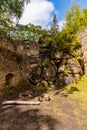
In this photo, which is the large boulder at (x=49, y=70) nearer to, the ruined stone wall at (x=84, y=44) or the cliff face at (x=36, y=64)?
the cliff face at (x=36, y=64)

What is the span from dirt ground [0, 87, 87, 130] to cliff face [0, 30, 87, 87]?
3.22 metres

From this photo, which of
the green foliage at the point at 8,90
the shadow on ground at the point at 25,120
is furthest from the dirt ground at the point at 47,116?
the green foliage at the point at 8,90

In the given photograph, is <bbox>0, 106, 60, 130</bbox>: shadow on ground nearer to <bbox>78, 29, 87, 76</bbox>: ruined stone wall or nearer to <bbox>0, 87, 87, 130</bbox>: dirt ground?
<bbox>0, 87, 87, 130</bbox>: dirt ground

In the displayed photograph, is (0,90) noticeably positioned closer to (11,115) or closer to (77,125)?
(11,115)

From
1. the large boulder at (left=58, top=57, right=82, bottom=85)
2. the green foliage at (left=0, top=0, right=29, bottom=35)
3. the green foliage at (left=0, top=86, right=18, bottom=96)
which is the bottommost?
the green foliage at (left=0, top=86, right=18, bottom=96)

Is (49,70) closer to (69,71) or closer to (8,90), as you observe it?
(69,71)

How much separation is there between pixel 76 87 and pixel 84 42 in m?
3.76

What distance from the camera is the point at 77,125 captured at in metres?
6.30

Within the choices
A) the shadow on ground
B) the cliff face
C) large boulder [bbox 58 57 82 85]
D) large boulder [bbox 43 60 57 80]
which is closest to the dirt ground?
the shadow on ground

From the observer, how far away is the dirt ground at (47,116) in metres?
6.18

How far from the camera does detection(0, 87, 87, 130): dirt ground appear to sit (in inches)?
243

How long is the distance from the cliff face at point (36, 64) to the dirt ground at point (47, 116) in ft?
10.6

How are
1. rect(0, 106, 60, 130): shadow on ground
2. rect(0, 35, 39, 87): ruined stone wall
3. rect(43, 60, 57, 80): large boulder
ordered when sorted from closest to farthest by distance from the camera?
1. rect(0, 106, 60, 130): shadow on ground
2. rect(0, 35, 39, 87): ruined stone wall
3. rect(43, 60, 57, 80): large boulder

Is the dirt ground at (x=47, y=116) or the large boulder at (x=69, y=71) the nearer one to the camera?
the dirt ground at (x=47, y=116)
